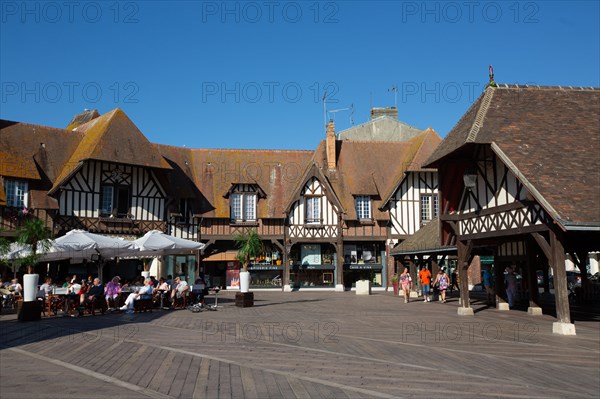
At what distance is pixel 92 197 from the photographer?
24.5 m

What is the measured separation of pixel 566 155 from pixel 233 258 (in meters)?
19.7

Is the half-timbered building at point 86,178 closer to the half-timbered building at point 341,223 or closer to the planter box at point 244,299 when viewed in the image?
the half-timbered building at point 341,223

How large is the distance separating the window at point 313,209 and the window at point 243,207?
9.74 ft

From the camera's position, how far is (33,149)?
952 inches

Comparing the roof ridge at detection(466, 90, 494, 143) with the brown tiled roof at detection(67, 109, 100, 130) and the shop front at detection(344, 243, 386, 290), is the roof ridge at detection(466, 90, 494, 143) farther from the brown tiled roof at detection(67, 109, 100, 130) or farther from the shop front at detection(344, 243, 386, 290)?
the brown tiled roof at detection(67, 109, 100, 130)

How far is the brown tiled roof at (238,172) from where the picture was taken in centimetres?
2909

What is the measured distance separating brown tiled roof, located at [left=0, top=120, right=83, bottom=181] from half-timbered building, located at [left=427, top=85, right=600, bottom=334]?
17327 mm

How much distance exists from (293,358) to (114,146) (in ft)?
65.0

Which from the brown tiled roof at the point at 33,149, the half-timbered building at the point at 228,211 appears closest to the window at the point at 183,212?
the half-timbered building at the point at 228,211

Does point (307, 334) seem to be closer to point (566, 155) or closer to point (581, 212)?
point (581, 212)

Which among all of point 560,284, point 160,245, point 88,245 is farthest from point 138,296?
point 560,284

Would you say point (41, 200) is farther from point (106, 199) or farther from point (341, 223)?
point (341, 223)

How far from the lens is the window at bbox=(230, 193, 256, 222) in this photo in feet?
95.5

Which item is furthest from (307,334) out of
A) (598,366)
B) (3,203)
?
(3,203)
